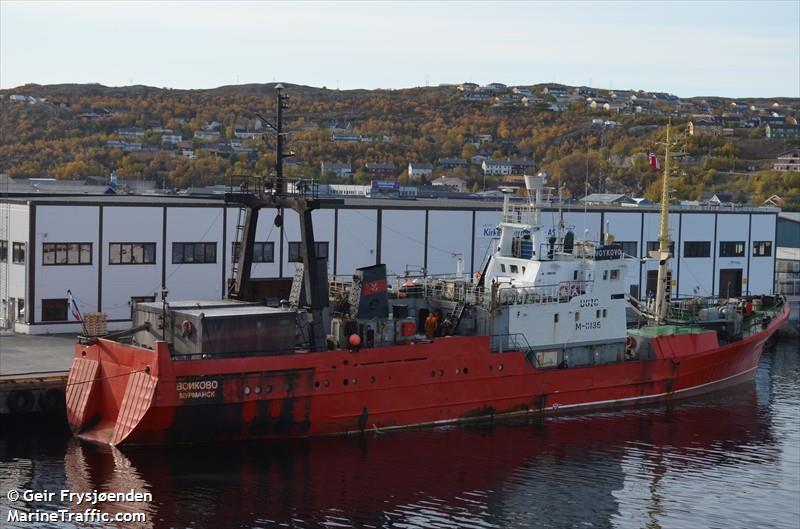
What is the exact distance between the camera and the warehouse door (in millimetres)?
56656

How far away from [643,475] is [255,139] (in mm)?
112690

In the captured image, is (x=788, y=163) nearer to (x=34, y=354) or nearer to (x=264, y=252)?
(x=264, y=252)

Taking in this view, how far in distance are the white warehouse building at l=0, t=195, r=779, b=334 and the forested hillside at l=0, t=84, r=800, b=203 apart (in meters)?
60.4

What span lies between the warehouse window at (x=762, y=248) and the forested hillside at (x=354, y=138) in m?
48.3

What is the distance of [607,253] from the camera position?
37188 mm

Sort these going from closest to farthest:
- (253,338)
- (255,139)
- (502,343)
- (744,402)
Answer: (253,338) → (502,343) → (744,402) → (255,139)

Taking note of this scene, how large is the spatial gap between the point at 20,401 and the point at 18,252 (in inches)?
439

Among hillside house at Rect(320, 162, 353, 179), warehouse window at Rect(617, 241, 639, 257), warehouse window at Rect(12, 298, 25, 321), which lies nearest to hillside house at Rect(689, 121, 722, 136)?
hillside house at Rect(320, 162, 353, 179)

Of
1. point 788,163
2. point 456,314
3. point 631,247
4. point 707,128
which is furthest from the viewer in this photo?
point 707,128

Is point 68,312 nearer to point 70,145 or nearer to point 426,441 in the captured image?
point 426,441

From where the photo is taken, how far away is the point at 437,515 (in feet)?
81.7

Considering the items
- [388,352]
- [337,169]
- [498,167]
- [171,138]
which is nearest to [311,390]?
[388,352]

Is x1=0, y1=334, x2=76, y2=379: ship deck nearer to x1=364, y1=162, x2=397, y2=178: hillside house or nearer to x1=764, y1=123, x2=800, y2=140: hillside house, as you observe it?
x1=364, y1=162, x2=397, y2=178: hillside house

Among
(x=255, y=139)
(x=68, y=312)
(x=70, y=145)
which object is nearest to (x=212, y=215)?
(x=68, y=312)
